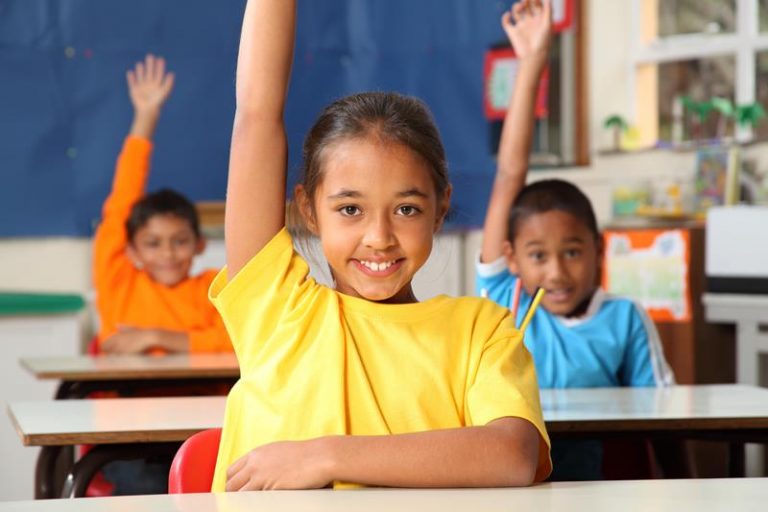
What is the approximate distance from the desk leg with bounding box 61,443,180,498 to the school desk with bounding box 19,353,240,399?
808 mm

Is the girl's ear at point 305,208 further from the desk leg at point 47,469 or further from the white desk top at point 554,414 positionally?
the desk leg at point 47,469

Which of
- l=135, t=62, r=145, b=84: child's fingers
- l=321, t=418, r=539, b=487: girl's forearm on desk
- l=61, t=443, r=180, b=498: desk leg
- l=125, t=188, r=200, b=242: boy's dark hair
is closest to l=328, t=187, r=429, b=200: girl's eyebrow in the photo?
l=321, t=418, r=539, b=487: girl's forearm on desk

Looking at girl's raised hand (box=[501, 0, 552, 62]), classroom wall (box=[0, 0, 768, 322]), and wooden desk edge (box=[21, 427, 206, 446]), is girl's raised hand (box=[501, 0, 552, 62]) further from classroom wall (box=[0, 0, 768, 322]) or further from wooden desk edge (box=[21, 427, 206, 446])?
classroom wall (box=[0, 0, 768, 322])

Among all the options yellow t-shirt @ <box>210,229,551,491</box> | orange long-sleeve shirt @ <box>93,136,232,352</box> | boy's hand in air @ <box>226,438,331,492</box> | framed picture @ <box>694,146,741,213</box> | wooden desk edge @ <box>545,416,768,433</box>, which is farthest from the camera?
framed picture @ <box>694,146,741,213</box>

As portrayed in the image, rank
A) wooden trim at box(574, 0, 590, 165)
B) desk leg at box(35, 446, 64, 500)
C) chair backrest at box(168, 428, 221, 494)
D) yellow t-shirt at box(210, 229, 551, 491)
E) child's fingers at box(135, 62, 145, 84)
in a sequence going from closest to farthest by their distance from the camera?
yellow t-shirt at box(210, 229, 551, 491) → chair backrest at box(168, 428, 221, 494) → desk leg at box(35, 446, 64, 500) → child's fingers at box(135, 62, 145, 84) → wooden trim at box(574, 0, 590, 165)

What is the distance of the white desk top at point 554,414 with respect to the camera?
1.82m

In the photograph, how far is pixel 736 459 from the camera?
217 cm

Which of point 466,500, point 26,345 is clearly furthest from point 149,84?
point 466,500

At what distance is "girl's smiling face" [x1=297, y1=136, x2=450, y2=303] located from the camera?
1.41m

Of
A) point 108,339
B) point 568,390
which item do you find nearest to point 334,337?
point 568,390

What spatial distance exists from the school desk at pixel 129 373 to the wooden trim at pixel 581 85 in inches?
97.3

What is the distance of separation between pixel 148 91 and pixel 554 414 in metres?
2.72

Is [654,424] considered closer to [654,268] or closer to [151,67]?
[654,268]

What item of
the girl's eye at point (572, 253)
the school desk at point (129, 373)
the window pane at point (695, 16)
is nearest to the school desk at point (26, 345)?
the school desk at point (129, 373)
